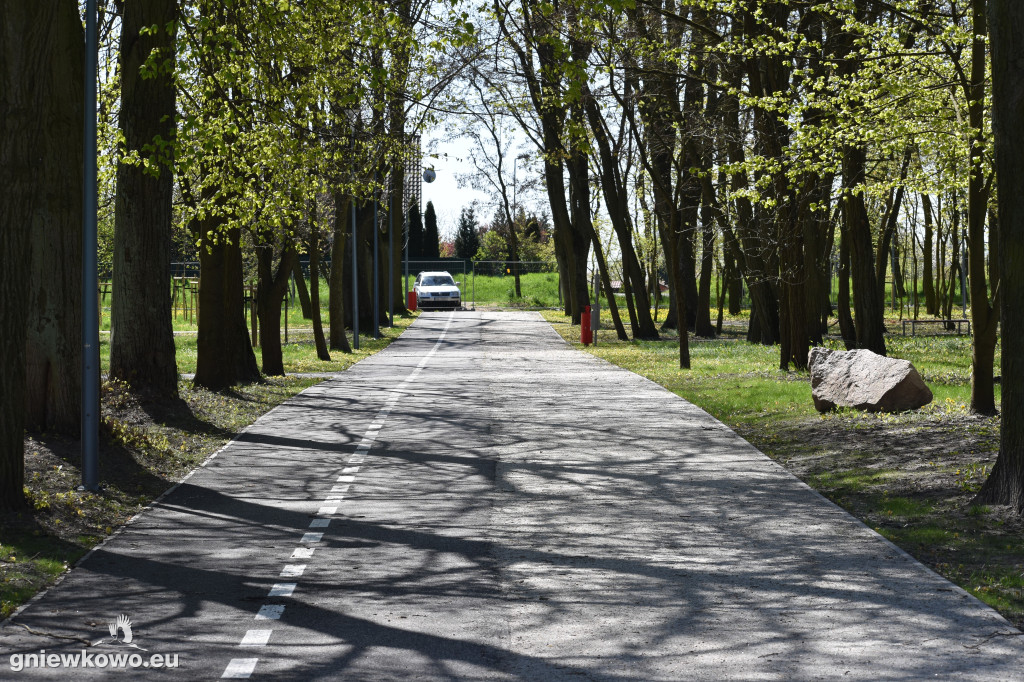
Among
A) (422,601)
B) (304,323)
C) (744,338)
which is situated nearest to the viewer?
(422,601)

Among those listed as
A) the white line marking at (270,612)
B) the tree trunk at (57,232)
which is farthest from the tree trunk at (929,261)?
the white line marking at (270,612)

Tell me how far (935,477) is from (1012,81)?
11.6ft

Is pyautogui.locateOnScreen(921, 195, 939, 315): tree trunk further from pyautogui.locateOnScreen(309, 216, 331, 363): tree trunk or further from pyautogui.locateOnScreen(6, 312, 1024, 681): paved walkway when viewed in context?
pyautogui.locateOnScreen(6, 312, 1024, 681): paved walkway

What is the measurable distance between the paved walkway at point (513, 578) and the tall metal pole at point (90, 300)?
0.82 metres

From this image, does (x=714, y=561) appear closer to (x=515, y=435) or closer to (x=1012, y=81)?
(x=1012, y=81)

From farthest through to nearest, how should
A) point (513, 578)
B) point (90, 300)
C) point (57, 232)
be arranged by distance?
point (57, 232), point (90, 300), point (513, 578)

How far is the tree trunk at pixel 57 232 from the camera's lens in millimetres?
9609

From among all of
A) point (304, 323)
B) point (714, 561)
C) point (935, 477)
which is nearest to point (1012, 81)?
point (935, 477)

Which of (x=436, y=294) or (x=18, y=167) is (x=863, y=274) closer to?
(x=18, y=167)

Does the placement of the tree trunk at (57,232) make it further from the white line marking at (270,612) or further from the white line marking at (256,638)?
the white line marking at (256,638)

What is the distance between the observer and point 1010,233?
361 inches

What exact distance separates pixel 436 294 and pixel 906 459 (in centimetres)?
5232

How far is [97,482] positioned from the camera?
10125 mm

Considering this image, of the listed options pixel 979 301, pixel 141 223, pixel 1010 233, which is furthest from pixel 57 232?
pixel 979 301
